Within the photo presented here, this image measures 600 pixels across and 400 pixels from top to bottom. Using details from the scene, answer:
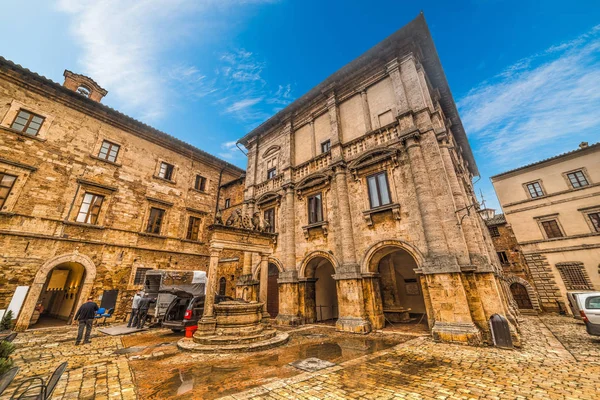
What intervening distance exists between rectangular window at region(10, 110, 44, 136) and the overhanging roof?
12674 mm

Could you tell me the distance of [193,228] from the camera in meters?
18.9

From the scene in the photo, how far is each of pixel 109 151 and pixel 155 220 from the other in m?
5.44

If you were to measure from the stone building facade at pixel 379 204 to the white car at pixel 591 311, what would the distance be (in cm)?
216

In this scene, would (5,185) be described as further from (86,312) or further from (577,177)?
(577,177)

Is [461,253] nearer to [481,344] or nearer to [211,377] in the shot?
[481,344]

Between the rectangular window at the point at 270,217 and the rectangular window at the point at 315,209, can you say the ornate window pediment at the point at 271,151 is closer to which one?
the rectangular window at the point at 270,217

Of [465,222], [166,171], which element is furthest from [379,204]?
[166,171]

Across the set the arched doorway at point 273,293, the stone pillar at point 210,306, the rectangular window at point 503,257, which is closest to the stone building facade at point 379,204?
the arched doorway at point 273,293

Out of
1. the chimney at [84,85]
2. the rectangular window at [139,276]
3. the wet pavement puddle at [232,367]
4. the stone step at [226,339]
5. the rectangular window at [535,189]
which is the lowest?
the wet pavement puddle at [232,367]

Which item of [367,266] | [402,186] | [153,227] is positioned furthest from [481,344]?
[153,227]

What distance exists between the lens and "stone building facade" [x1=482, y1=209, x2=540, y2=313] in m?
19.0

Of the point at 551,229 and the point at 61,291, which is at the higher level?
the point at 551,229

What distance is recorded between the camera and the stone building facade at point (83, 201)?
39.8ft

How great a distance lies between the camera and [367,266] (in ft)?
34.1
